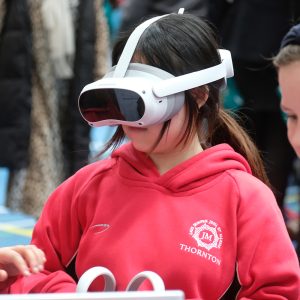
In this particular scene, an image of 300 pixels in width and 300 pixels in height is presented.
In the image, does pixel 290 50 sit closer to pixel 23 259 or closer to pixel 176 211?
pixel 176 211

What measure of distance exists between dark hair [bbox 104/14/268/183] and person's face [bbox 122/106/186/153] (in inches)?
0.5

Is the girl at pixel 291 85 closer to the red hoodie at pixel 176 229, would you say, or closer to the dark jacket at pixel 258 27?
the red hoodie at pixel 176 229

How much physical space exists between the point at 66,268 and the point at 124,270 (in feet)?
0.52

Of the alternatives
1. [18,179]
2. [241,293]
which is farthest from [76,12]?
[241,293]

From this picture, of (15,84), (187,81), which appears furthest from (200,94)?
(15,84)

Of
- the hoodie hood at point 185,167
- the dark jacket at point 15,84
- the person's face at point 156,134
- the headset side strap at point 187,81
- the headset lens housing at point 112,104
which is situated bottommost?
the dark jacket at point 15,84

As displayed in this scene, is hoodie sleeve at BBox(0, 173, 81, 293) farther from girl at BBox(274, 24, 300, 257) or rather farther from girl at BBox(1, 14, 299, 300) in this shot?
girl at BBox(274, 24, 300, 257)

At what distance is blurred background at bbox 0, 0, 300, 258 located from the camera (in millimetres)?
2662

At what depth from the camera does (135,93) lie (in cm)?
113

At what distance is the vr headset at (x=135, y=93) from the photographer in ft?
3.72

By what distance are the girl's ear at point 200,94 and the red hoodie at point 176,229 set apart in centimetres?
9

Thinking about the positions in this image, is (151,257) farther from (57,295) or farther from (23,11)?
(23,11)

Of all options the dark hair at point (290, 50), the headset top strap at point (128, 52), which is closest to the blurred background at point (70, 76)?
the dark hair at point (290, 50)

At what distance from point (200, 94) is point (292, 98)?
267mm
